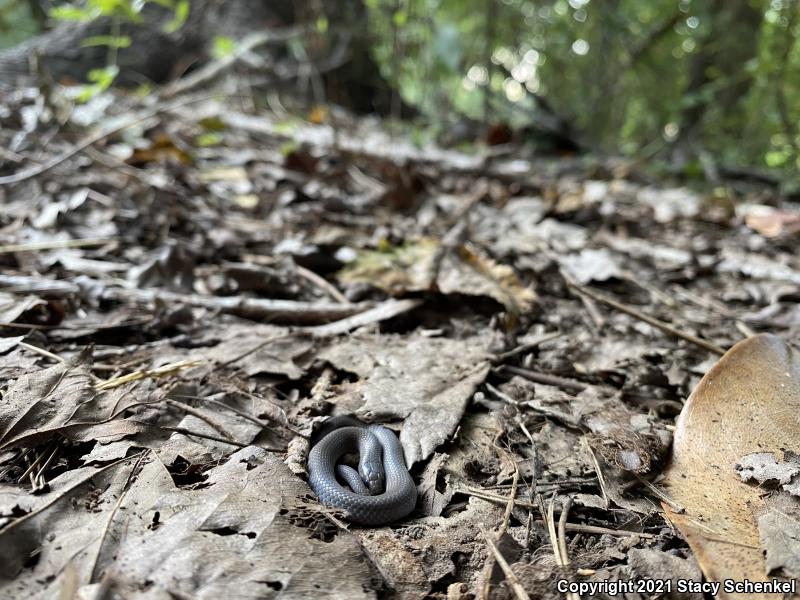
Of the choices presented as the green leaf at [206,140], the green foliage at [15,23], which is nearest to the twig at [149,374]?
the green leaf at [206,140]

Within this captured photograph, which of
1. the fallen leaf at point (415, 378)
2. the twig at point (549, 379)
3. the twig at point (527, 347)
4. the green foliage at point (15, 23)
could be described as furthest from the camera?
the green foliage at point (15, 23)

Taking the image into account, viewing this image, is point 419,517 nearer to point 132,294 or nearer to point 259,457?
point 259,457

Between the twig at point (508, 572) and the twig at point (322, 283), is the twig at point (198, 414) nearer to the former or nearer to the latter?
the twig at point (508, 572)

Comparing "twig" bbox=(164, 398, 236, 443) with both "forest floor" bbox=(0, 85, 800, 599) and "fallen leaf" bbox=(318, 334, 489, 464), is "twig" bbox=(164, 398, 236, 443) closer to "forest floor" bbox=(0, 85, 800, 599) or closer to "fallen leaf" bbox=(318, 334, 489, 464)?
"forest floor" bbox=(0, 85, 800, 599)

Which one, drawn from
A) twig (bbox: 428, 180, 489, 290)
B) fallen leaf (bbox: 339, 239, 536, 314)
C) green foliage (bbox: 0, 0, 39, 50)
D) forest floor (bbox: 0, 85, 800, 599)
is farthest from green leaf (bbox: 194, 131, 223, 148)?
green foliage (bbox: 0, 0, 39, 50)

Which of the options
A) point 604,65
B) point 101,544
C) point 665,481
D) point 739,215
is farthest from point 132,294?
point 604,65
